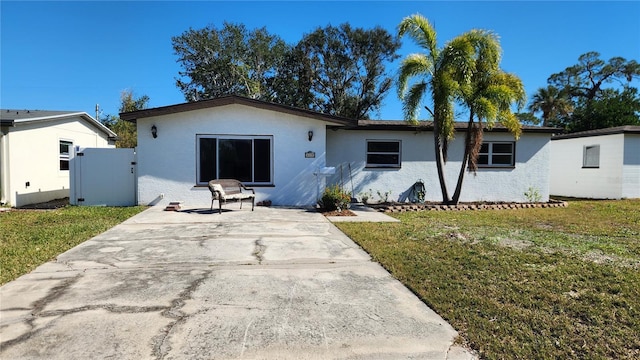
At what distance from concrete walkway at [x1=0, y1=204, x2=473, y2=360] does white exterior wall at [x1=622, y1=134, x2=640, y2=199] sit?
14288 mm

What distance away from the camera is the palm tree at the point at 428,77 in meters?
10.2

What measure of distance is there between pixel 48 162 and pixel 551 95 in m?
39.0

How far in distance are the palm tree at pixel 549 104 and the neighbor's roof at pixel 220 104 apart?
103 ft

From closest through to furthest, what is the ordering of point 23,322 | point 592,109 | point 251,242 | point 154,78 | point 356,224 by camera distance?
point 23,322, point 251,242, point 356,224, point 154,78, point 592,109

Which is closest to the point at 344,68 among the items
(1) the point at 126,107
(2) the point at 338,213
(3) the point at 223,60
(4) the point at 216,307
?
(3) the point at 223,60

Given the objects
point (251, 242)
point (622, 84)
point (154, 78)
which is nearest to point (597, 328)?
point (251, 242)

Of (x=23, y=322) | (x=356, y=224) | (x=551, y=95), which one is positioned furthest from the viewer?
(x=551, y=95)

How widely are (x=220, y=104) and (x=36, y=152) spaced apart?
259 inches

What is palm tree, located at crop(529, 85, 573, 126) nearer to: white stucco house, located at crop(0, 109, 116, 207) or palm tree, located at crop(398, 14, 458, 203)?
palm tree, located at crop(398, 14, 458, 203)

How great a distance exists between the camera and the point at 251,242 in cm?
607

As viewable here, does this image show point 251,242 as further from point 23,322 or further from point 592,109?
point 592,109

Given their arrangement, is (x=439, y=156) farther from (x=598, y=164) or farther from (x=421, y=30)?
(x=598, y=164)

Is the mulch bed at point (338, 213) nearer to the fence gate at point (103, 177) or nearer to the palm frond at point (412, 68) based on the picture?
the palm frond at point (412, 68)

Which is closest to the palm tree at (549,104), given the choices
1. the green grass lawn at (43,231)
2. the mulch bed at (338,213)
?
the mulch bed at (338,213)
